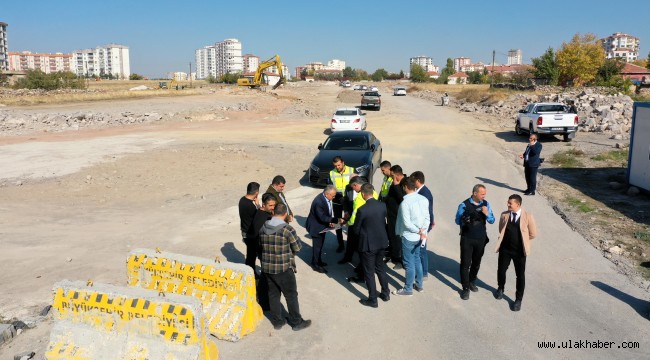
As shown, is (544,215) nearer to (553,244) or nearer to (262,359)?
(553,244)

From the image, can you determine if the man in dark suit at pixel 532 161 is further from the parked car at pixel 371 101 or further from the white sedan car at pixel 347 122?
the parked car at pixel 371 101

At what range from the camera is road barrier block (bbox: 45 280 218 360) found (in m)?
4.65

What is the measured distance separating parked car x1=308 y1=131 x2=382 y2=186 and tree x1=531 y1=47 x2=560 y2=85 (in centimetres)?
5110

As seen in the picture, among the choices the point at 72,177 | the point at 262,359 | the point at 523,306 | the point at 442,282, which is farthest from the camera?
the point at 72,177

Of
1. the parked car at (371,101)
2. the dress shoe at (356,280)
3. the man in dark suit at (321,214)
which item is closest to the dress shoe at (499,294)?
the dress shoe at (356,280)

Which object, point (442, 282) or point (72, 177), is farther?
point (72, 177)

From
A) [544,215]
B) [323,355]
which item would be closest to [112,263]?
[323,355]

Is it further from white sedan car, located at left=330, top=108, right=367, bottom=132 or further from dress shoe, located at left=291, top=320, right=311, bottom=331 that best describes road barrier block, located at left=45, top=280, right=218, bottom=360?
white sedan car, located at left=330, top=108, right=367, bottom=132

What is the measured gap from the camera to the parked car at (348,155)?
43.6 ft

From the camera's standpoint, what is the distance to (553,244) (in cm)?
902

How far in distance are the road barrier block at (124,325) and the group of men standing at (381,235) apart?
1.21 m

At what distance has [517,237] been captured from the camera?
6.21 metres

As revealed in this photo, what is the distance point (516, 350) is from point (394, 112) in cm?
3583


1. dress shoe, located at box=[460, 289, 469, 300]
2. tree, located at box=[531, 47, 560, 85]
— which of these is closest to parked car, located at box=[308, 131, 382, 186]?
dress shoe, located at box=[460, 289, 469, 300]
